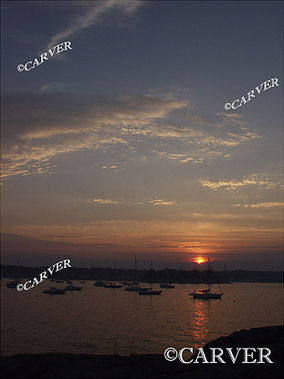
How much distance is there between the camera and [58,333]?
60.2m

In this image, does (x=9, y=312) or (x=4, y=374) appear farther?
(x=9, y=312)

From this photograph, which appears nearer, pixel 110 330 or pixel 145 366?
pixel 145 366

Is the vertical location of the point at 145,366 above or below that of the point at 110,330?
above

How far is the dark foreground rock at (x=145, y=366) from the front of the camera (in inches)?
529

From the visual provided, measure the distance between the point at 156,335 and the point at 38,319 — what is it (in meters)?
29.8

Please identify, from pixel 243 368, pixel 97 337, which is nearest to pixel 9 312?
pixel 97 337

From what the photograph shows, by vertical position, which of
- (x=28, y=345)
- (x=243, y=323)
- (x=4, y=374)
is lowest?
(x=243, y=323)

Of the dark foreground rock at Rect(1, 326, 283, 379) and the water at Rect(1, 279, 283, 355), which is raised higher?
the dark foreground rock at Rect(1, 326, 283, 379)

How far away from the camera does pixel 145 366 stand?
52.0 feet

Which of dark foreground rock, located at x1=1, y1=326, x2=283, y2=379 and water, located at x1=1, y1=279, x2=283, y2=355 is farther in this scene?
water, located at x1=1, y1=279, x2=283, y2=355

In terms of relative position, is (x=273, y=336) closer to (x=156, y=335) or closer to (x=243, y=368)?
(x=243, y=368)

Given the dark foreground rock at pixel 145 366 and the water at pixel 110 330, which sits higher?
the dark foreground rock at pixel 145 366

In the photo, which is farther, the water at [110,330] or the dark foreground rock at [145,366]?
the water at [110,330]

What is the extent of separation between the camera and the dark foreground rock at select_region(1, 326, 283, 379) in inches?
529
